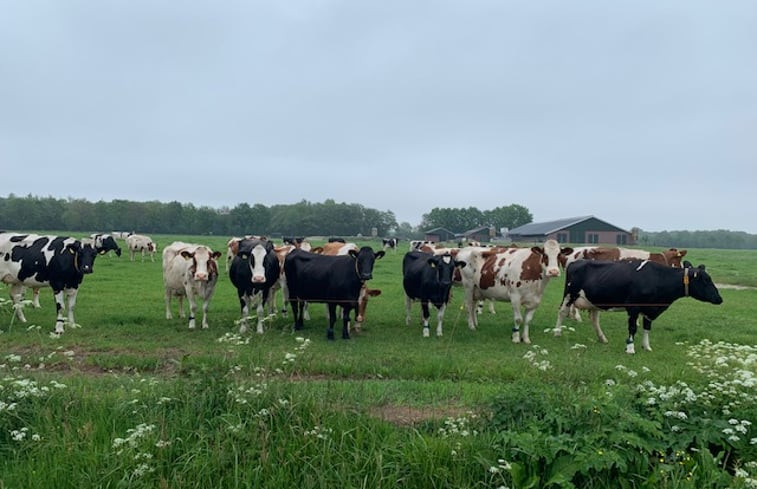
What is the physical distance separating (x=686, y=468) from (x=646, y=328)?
727cm

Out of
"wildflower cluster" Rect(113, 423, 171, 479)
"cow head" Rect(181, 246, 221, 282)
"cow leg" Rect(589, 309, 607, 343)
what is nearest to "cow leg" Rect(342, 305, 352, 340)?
"cow head" Rect(181, 246, 221, 282)

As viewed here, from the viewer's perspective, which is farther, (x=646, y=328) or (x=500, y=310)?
(x=500, y=310)

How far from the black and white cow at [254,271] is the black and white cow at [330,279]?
586 millimetres

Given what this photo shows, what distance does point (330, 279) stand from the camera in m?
11.8

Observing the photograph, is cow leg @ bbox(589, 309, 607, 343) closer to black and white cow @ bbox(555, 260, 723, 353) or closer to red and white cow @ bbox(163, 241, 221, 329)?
black and white cow @ bbox(555, 260, 723, 353)

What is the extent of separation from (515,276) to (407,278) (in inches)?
110

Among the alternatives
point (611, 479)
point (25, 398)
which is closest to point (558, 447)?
point (611, 479)

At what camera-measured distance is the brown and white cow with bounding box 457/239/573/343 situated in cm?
1157

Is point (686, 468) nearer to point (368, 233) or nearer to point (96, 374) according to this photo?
point (96, 374)

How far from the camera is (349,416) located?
4.80m

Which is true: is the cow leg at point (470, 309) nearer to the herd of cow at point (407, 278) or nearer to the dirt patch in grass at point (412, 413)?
the herd of cow at point (407, 278)

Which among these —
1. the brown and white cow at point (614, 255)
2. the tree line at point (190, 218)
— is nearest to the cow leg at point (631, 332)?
the brown and white cow at point (614, 255)

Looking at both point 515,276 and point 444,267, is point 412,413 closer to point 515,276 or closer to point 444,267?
point 444,267

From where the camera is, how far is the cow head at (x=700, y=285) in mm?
10398
